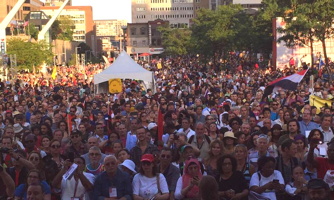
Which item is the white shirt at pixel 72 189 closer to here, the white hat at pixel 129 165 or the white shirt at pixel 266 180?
the white hat at pixel 129 165

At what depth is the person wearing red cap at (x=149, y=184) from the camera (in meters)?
8.45

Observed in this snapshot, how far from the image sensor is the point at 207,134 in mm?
12000

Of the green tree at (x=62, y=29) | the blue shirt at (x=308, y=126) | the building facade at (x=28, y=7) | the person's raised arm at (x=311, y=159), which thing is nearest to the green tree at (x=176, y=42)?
the building facade at (x=28, y=7)

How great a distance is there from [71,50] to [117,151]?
151170mm

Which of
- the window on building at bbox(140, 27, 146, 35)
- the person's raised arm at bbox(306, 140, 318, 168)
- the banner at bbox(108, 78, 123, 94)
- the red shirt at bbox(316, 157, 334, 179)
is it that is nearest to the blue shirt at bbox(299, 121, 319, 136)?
the person's raised arm at bbox(306, 140, 318, 168)

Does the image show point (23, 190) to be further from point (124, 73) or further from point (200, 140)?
point (124, 73)

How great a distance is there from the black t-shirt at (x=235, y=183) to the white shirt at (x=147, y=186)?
2.12ft

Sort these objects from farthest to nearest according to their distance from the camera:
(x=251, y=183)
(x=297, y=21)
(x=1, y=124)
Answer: (x=297, y=21) < (x=1, y=124) < (x=251, y=183)

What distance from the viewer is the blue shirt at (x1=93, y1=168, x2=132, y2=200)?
27.4 ft

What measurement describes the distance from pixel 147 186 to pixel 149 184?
0.03 metres

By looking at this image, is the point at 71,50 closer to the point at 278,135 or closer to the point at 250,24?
the point at 250,24

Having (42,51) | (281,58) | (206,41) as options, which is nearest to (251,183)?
(281,58)

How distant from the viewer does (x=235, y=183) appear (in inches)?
326

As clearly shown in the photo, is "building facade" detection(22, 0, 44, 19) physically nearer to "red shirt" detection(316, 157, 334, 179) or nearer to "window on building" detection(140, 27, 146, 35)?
"window on building" detection(140, 27, 146, 35)
